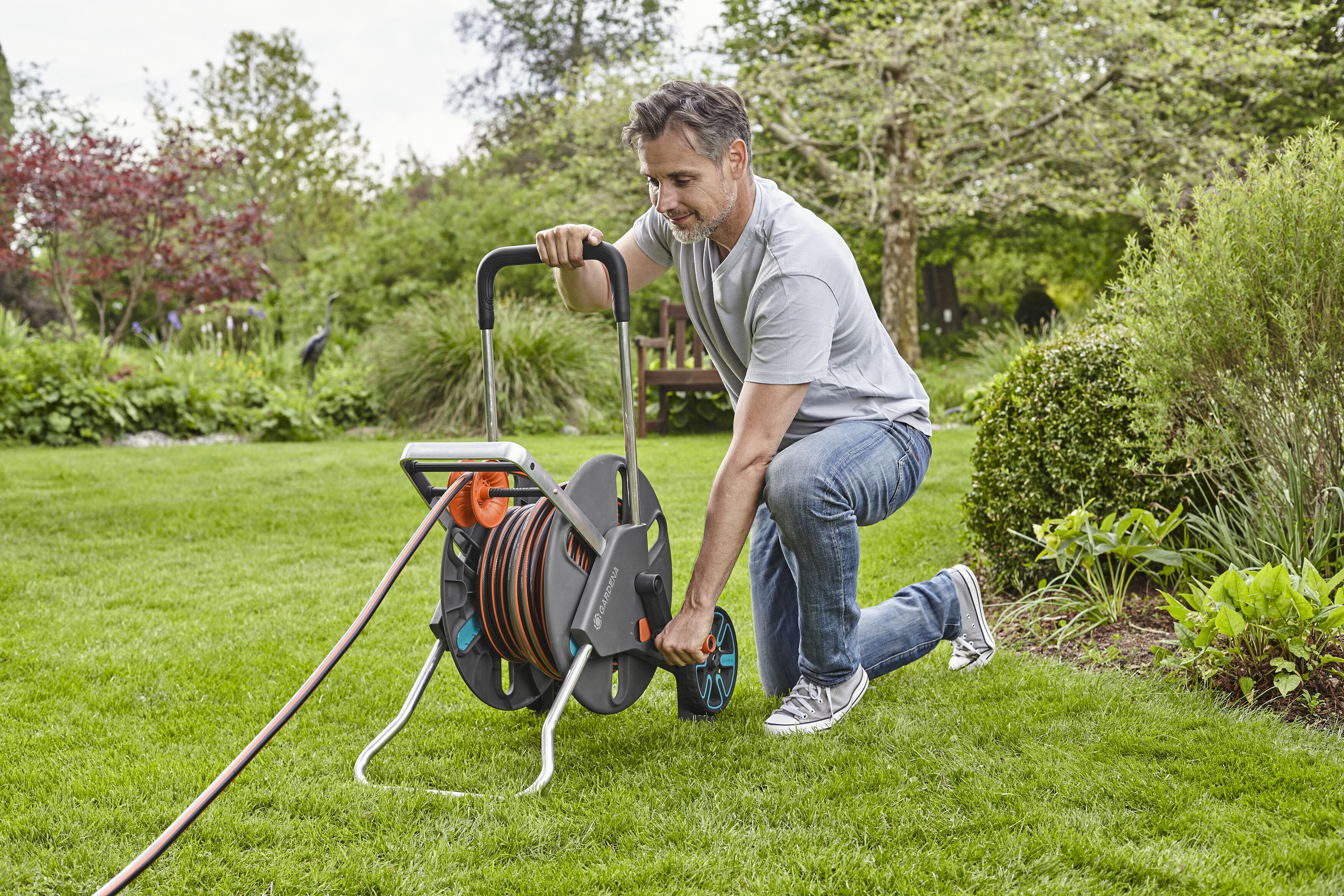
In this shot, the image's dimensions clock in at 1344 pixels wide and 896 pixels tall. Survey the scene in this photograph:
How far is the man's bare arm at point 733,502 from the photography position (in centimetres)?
227

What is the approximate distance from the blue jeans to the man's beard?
531 mm

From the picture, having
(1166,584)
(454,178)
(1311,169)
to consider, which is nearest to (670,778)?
(1166,584)

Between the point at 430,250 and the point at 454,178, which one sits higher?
the point at 454,178

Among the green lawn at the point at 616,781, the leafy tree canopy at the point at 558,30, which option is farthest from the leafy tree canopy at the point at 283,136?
the green lawn at the point at 616,781

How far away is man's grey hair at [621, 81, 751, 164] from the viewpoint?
2.20 m

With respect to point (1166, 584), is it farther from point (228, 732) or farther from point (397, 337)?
point (397, 337)

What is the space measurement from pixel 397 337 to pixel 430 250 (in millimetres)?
4721

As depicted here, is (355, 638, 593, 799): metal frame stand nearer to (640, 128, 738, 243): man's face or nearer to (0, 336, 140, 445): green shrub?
(640, 128, 738, 243): man's face

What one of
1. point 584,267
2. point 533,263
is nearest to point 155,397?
point 584,267

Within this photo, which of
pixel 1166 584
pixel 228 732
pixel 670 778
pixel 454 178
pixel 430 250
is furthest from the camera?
pixel 454 178

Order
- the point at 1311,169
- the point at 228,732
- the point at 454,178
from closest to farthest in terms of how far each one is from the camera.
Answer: the point at 228,732, the point at 1311,169, the point at 454,178

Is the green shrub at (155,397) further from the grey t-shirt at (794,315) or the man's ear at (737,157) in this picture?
the man's ear at (737,157)

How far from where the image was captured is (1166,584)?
3.33 metres

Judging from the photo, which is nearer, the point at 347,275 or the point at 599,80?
the point at 599,80
